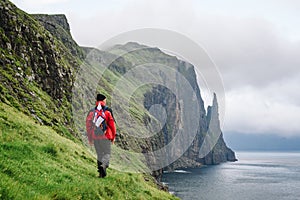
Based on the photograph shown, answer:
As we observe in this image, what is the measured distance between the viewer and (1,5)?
177 ft

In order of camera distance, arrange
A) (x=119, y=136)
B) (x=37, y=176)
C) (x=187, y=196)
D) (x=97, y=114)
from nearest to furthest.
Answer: (x=37, y=176) → (x=97, y=114) → (x=119, y=136) → (x=187, y=196)

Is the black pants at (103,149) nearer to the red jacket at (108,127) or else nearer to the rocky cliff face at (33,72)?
the red jacket at (108,127)

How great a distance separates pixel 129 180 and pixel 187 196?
11190 cm

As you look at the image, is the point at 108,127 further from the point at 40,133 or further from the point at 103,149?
the point at 40,133

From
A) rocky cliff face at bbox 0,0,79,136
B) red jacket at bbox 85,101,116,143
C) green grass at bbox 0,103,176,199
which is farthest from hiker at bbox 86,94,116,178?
rocky cliff face at bbox 0,0,79,136

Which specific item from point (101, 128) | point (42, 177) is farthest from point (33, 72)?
point (42, 177)

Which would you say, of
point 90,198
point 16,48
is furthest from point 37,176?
point 16,48

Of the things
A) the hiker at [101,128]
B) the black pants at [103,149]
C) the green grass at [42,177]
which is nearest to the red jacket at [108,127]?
the hiker at [101,128]

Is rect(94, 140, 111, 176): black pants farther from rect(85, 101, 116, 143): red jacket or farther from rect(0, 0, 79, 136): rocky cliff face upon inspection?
rect(0, 0, 79, 136): rocky cliff face

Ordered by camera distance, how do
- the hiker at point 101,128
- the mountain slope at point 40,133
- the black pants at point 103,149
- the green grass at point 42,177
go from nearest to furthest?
the green grass at point 42,177 → the mountain slope at point 40,133 → the hiker at point 101,128 → the black pants at point 103,149

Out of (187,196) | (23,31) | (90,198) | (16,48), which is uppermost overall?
(23,31)

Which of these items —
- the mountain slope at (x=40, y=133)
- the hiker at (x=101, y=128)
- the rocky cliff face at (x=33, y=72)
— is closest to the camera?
the mountain slope at (x=40, y=133)

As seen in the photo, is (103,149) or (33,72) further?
(33,72)

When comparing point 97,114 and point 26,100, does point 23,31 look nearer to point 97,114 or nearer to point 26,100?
point 26,100
